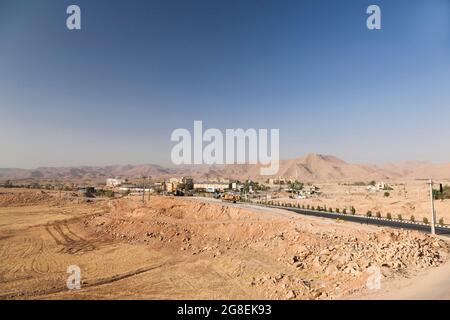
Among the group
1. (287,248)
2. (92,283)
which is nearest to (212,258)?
(287,248)

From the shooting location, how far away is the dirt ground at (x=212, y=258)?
56.5ft

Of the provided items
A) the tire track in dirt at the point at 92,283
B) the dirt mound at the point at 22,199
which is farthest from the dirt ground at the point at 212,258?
the dirt mound at the point at 22,199

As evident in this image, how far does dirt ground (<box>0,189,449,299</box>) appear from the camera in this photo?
17234 mm

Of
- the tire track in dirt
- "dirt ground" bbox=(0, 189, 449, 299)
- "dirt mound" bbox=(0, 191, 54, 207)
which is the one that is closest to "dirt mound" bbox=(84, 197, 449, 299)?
"dirt ground" bbox=(0, 189, 449, 299)

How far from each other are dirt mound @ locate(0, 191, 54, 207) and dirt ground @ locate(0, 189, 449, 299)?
38701mm

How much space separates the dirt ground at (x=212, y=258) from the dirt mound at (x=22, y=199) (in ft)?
127

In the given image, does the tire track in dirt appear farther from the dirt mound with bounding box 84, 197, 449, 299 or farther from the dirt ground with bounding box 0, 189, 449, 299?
the dirt mound with bounding box 84, 197, 449, 299

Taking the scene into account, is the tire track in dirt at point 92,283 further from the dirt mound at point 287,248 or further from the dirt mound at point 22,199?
the dirt mound at point 22,199

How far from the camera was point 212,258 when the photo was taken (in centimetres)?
2489

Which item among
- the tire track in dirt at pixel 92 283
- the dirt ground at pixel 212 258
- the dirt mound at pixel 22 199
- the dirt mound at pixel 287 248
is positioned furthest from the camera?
the dirt mound at pixel 22 199

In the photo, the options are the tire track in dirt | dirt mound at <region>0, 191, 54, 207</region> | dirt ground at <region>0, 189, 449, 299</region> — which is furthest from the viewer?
dirt mound at <region>0, 191, 54, 207</region>

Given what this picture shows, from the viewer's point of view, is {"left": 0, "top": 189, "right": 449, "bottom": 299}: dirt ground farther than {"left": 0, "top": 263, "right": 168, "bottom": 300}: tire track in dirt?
No

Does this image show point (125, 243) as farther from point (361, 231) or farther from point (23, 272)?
point (361, 231)
